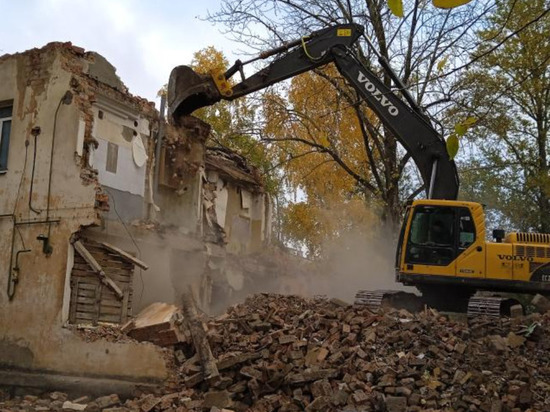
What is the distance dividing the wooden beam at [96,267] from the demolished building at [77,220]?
0.02 metres

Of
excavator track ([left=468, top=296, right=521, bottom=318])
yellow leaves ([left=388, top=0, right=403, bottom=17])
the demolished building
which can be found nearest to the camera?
yellow leaves ([left=388, top=0, right=403, bottom=17])

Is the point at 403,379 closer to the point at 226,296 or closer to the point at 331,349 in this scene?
the point at 331,349

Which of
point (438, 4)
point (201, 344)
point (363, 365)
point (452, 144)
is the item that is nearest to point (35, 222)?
point (201, 344)

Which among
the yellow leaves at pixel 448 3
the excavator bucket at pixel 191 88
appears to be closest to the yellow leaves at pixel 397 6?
the yellow leaves at pixel 448 3

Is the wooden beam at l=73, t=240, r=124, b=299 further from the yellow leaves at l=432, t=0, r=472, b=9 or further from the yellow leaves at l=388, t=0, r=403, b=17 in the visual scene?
the yellow leaves at l=432, t=0, r=472, b=9

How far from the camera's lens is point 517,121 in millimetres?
23000

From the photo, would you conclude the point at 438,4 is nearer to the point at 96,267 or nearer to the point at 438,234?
the point at 438,234

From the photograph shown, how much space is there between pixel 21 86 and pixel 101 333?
5422 mm

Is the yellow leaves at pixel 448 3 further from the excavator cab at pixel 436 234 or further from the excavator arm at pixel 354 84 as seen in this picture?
the excavator arm at pixel 354 84

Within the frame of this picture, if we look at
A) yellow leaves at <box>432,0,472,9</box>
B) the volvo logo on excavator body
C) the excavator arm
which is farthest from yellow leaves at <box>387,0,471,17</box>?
the volvo logo on excavator body

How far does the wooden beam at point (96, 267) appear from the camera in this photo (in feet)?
37.5

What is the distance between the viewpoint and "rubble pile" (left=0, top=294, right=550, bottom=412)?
7.96 meters

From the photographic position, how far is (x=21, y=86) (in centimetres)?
1264

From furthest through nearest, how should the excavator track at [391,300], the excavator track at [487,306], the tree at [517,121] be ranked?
the tree at [517,121], the excavator track at [391,300], the excavator track at [487,306]
